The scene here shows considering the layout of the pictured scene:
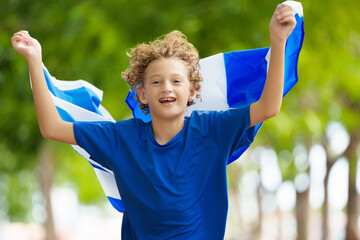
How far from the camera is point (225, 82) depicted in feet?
8.75

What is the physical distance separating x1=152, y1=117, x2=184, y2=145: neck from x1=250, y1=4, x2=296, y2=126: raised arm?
34 cm

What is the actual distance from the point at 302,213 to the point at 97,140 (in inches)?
452

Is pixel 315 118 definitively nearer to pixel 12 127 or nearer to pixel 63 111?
pixel 12 127

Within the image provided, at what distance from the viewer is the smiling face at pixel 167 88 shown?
220cm

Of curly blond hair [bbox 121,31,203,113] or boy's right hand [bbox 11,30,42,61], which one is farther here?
curly blond hair [bbox 121,31,203,113]

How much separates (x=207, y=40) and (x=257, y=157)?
1404cm

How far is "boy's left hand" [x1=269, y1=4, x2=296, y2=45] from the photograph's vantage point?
1939 millimetres

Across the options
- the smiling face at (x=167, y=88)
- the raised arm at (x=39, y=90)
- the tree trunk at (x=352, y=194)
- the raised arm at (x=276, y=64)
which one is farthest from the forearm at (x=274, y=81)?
the tree trunk at (x=352, y=194)

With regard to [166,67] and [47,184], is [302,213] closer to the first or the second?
[47,184]

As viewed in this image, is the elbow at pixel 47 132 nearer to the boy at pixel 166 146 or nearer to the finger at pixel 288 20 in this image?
the boy at pixel 166 146

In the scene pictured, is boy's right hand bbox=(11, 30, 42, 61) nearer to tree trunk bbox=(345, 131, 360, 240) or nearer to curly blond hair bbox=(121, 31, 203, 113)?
curly blond hair bbox=(121, 31, 203, 113)

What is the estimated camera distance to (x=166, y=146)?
2176 mm

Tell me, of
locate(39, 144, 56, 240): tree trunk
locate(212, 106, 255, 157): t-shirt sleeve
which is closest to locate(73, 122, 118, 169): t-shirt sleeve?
locate(212, 106, 255, 157): t-shirt sleeve

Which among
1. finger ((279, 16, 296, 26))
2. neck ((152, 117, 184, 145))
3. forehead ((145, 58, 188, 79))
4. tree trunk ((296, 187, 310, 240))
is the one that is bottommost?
neck ((152, 117, 184, 145))
